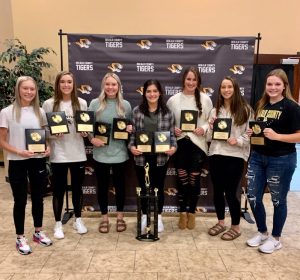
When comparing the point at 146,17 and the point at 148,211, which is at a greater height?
the point at 146,17

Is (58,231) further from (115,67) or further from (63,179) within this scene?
(115,67)

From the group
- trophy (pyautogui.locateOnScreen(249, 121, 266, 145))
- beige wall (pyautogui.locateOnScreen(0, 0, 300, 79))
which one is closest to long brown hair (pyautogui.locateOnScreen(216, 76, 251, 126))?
trophy (pyautogui.locateOnScreen(249, 121, 266, 145))

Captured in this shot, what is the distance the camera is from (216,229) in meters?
3.09

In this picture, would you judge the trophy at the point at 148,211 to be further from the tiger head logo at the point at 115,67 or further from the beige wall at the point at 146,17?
the beige wall at the point at 146,17

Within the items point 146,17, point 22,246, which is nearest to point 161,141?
point 22,246

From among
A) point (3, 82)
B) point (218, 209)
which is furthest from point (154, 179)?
point (3, 82)

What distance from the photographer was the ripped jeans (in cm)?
251

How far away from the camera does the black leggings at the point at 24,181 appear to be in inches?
99.5

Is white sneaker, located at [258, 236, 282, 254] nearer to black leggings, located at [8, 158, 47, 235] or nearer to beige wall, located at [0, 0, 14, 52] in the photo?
black leggings, located at [8, 158, 47, 235]

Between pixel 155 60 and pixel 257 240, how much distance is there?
2028mm

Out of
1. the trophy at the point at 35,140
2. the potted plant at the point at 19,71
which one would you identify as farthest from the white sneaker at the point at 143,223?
the potted plant at the point at 19,71

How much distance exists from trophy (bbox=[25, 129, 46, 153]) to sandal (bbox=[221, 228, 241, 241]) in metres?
1.86

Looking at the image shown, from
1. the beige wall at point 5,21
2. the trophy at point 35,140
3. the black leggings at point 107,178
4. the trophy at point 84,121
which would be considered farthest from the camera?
the beige wall at point 5,21

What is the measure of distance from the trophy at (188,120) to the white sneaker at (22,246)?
1.73m
